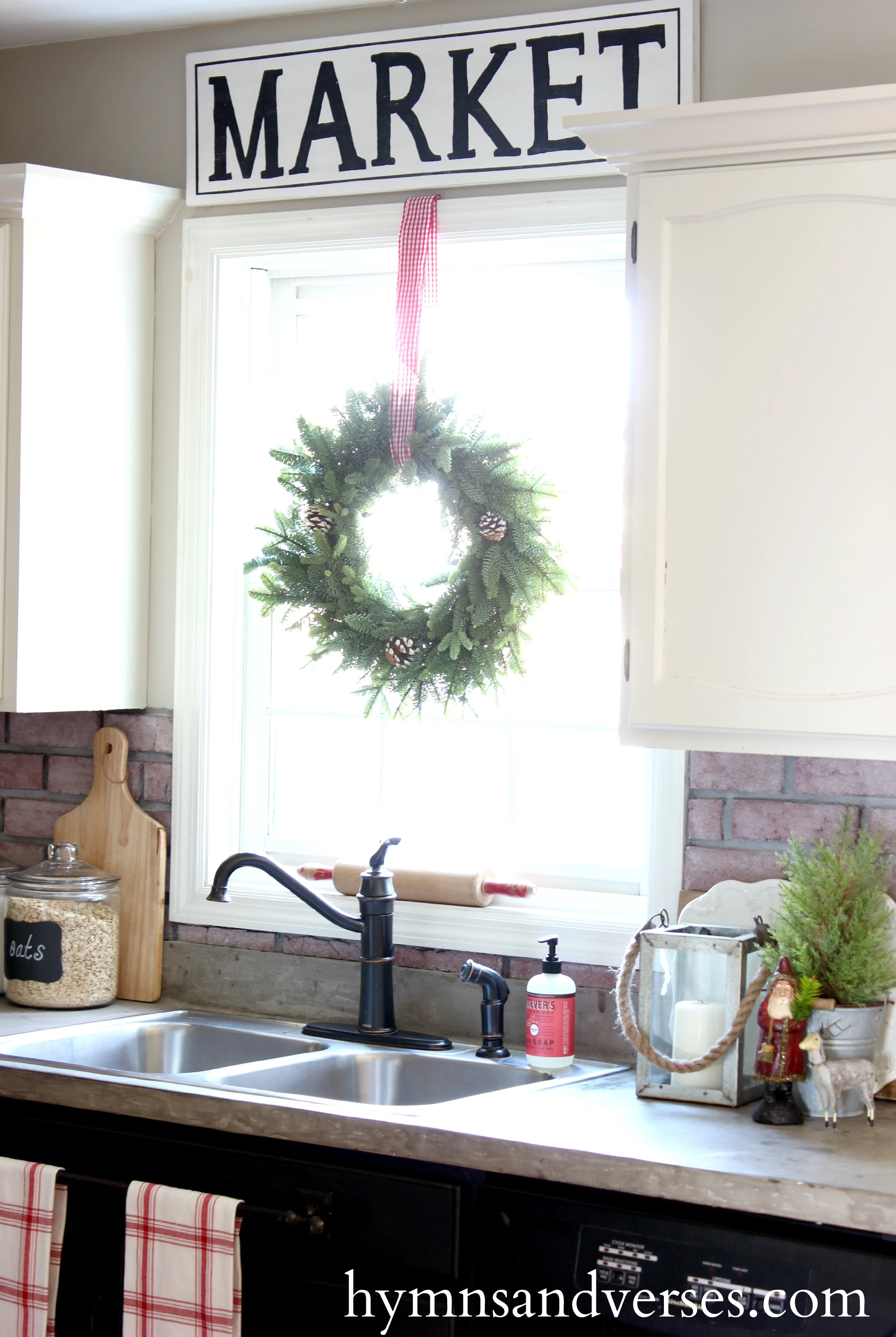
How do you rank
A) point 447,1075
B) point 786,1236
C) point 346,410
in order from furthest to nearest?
point 346,410, point 447,1075, point 786,1236

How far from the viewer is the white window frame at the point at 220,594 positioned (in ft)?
8.54

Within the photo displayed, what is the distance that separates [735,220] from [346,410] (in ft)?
2.82

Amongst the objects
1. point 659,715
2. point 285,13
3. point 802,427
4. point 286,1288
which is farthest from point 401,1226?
point 285,13

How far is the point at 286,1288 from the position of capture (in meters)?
2.01

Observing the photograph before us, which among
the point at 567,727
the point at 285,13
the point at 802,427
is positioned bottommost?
the point at 567,727

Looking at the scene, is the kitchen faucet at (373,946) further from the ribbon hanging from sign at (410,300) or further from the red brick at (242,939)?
the ribbon hanging from sign at (410,300)

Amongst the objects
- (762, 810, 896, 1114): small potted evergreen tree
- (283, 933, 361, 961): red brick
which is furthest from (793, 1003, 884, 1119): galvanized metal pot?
(283, 933, 361, 961): red brick

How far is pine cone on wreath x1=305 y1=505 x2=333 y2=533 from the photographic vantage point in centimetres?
259

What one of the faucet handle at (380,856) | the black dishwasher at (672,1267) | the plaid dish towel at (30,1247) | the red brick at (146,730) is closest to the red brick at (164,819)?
the red brick at (146,730)

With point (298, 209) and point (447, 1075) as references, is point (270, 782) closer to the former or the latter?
point (447, 1075)

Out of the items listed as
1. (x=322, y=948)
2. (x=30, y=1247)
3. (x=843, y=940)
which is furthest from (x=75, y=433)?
(x=843, y=940)

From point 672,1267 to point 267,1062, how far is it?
82 centimetres

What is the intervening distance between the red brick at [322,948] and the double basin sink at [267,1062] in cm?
15

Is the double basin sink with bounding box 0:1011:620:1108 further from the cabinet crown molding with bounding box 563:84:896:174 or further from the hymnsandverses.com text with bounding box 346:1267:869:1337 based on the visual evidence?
the cabinet crown molding with bounding box 563:84:896:174
